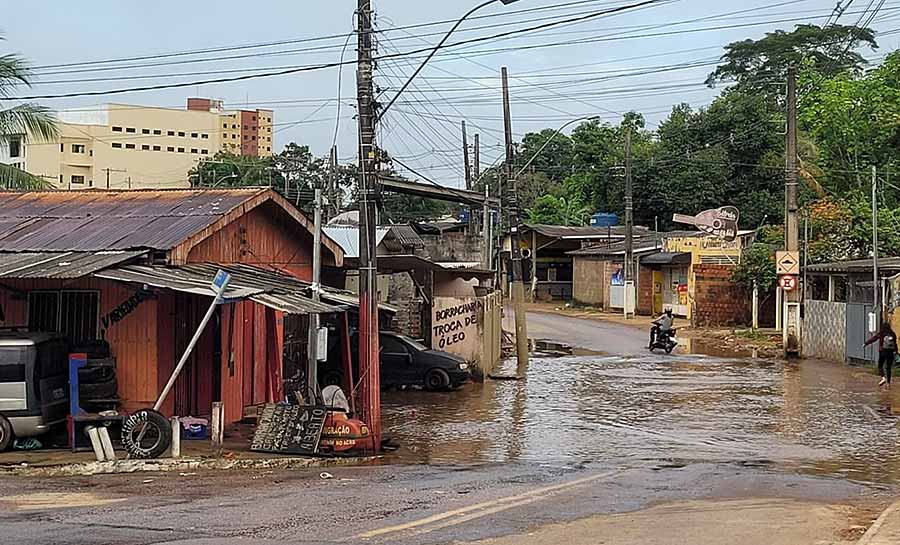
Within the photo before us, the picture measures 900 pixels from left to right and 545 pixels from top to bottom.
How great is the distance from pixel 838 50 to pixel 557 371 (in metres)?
54.5

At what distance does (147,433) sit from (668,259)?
3960 cm

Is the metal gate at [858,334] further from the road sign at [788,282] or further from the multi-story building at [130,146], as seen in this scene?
the multi-story building at [130,146]

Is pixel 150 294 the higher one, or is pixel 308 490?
pixel 150 294

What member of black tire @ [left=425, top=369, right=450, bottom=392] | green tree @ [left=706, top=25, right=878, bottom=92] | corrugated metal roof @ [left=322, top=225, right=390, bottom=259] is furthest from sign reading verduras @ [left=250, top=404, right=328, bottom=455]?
green tree @ [left=706, top=25, right=878, bottom=92]

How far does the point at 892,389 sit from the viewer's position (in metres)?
25.3

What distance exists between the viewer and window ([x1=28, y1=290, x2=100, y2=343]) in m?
17.1

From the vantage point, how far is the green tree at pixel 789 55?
244 feet

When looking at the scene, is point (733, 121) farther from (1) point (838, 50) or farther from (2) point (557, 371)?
(2) point (557, 371)

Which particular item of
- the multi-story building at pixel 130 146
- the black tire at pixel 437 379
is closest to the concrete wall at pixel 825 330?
the black tire at pixel 437 379

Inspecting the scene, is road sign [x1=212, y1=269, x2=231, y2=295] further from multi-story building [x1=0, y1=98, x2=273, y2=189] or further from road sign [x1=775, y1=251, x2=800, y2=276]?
multi-story building [x1=0, y1=98, x2=273, y2=189]

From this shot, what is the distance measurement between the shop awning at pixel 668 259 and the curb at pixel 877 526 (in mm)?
39871

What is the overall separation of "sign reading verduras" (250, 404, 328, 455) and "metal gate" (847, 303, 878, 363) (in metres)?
19.1

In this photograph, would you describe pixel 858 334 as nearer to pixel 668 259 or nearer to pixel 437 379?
pixel 437 379

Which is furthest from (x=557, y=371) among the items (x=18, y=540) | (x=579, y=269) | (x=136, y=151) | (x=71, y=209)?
(x=136, y=151)
